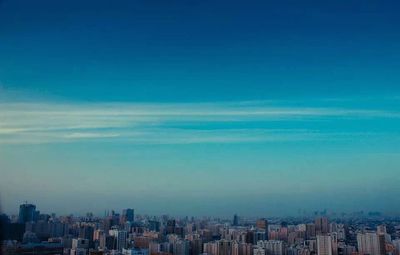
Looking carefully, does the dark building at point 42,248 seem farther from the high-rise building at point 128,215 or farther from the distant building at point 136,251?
the high-rise building at point 128,215

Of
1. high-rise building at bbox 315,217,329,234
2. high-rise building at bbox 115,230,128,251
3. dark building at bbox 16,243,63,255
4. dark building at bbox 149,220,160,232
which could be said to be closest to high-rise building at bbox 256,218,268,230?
high-rise building at bbox 315,217,329,234

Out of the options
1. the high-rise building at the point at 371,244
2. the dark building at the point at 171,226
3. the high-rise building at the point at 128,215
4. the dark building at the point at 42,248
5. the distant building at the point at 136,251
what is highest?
the high-rise building at the point at 128,215

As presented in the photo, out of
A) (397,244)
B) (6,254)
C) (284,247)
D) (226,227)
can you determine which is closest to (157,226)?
(226,227)

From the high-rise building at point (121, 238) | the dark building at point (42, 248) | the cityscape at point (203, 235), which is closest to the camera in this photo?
the dark building at point (42, 248)

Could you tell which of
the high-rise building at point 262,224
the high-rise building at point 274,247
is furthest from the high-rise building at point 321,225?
the high-rise building at point 262,224

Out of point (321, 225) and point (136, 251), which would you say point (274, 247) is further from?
point (136, 251)

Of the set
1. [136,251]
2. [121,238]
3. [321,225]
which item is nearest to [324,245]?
[321,225]

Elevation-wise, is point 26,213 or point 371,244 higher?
point 26,213

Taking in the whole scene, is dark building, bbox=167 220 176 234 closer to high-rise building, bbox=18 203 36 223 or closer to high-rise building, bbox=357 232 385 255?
high-rise building, bbox=18 203 36 223
